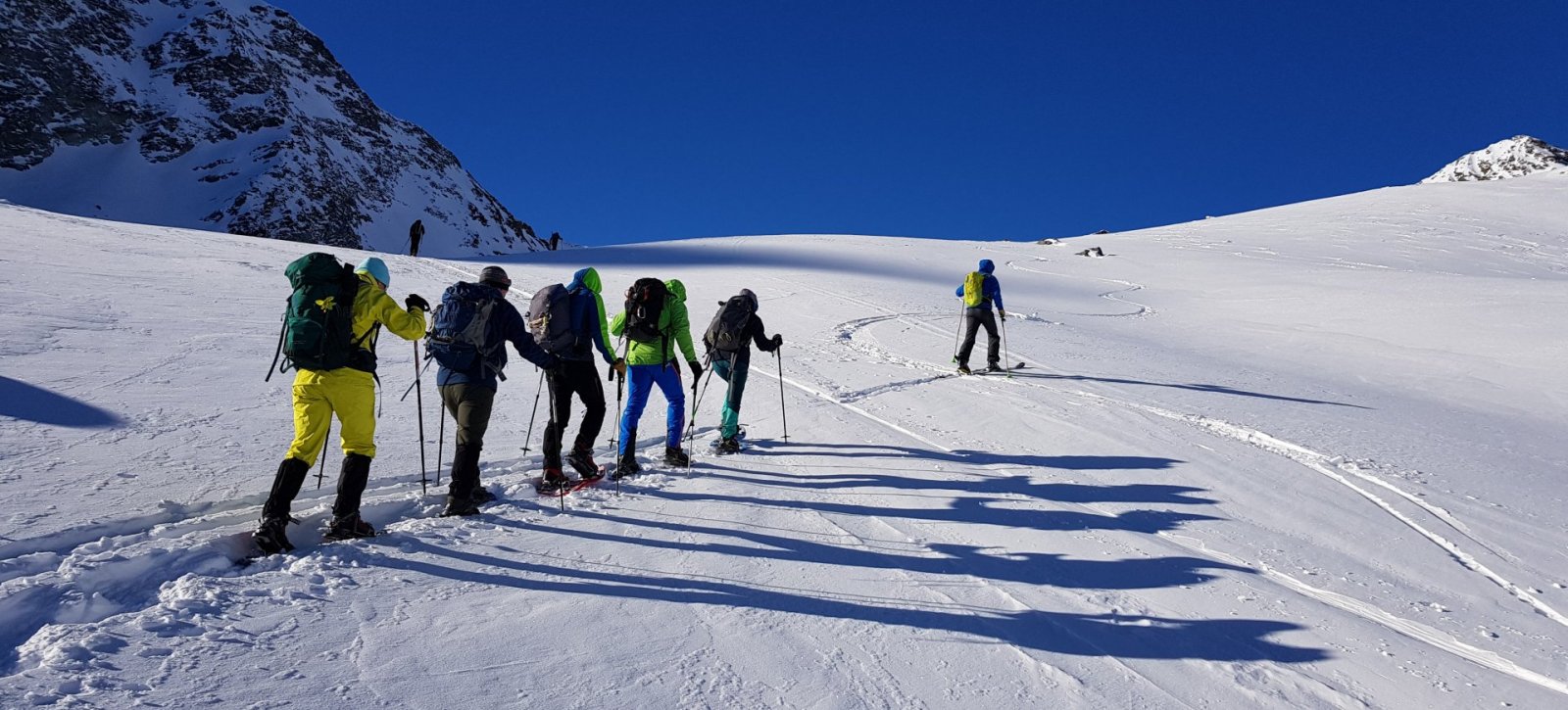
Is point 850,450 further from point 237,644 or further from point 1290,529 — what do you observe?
point 237,644

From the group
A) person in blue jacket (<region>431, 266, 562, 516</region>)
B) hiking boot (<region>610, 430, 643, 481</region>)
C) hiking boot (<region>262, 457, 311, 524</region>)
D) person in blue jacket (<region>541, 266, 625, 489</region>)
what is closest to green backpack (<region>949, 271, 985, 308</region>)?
hiking boot (<region>610, 430, 643, 481</region>)

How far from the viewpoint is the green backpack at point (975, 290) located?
11.5m

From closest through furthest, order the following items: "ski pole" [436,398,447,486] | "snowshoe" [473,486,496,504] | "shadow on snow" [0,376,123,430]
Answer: "snowshoe" [473,486,496,504] → "ski pole" [436,398,447,486] → "shadow on snow" [0,376,123,430]

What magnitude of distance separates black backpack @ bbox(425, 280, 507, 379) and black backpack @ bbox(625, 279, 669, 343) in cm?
161

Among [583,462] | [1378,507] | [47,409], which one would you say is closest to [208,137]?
[47,409]

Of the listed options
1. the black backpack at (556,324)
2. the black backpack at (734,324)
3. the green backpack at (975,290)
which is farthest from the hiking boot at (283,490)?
the green backpack at (975,290)

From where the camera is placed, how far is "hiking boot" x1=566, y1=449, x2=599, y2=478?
634 cm

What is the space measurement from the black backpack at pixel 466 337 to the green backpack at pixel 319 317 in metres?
0.67

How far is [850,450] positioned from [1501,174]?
377 feet

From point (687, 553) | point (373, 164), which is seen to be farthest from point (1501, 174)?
point (373, 164)

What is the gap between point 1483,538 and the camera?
5.79m

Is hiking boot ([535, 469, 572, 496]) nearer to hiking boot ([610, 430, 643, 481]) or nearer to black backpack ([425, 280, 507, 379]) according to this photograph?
hiking boot ([610, 430, 643, 481])

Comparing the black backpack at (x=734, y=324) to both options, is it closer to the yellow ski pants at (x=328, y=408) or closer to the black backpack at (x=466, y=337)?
the black backpack at (x=466, y=337)

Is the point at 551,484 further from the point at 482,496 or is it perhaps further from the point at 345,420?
the point at 345,420
